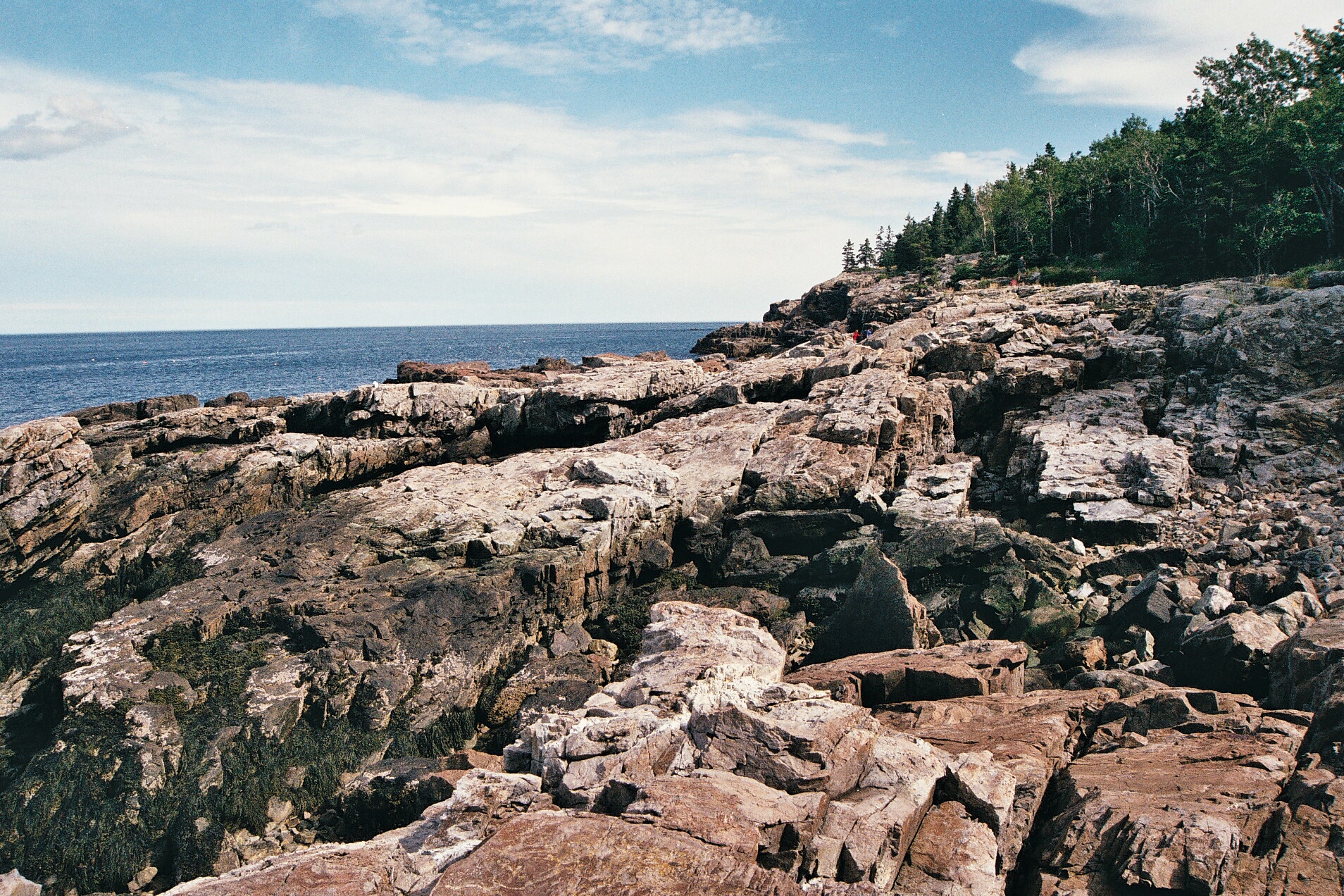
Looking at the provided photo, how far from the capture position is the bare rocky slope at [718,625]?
9789 mm

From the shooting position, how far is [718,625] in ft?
54.3

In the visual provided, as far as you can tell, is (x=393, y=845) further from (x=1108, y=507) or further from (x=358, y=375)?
(x=358, y=375)

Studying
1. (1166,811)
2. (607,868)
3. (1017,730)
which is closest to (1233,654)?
(1017,730)

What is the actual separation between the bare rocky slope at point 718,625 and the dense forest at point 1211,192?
11429mm

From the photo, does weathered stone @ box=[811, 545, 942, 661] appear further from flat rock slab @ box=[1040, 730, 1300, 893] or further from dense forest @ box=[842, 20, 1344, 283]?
dense forest @ box=[842, 20, 1344, 283]

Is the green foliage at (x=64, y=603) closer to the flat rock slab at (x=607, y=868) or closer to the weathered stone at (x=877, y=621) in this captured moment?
the flat rock slab at (x=607, y=868)

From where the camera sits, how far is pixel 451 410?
30375 millimetres

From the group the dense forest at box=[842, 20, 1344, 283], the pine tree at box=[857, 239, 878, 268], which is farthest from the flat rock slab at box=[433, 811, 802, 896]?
the pine tree at box=[857, 239, 878, 268]

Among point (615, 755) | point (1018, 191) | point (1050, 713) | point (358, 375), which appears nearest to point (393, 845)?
point (615, 755)

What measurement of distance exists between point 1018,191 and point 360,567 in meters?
76.1

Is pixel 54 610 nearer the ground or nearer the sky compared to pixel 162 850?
nearer the sky

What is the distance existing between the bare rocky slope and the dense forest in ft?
37.5

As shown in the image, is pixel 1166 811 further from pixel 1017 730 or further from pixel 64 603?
pixel 64 603

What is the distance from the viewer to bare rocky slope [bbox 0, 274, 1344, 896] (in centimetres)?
979
